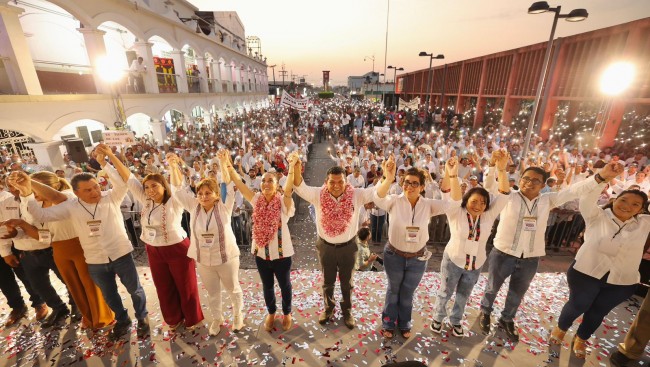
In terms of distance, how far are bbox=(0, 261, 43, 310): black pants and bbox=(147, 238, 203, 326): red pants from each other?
188cm

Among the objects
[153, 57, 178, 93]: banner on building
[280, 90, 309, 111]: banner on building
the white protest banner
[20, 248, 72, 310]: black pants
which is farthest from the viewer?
[153, 57, 178, 93]: banner on building

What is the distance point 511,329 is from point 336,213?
2.60 meters

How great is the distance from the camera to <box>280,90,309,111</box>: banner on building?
1397 cm

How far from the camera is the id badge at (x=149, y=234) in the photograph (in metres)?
2.99

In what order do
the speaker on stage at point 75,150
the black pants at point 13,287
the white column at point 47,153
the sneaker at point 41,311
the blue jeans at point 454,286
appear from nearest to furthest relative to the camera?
the blue jeans at point 454,286, the black pants at point 13,287, the sneaker at point 41,311, the speaker on stage at point 75,150, the white column at point 47,153

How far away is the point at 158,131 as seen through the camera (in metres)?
13.6

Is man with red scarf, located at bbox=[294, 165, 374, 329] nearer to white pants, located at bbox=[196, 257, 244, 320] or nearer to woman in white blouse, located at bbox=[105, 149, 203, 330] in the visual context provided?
white pants, located at bbox=[196, 257, 244, 320]

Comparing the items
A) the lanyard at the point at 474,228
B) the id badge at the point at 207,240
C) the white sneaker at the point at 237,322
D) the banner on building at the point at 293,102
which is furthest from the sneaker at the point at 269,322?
the banner on building at the point at 293,102

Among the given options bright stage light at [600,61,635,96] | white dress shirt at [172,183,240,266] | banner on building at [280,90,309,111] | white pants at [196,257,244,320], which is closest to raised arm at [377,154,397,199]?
white dress shirt at [172,183,240,266]

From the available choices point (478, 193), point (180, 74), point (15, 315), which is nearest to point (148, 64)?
point (180, 74)

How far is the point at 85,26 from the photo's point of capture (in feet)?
31.6

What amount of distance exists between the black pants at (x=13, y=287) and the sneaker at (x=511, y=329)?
5.99 metres

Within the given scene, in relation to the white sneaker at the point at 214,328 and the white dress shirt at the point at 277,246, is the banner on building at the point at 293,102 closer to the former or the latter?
the white dress shirt at the point at 277,246

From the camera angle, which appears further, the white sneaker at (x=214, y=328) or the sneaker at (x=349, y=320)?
the sneaker at (x=349, y=320)
